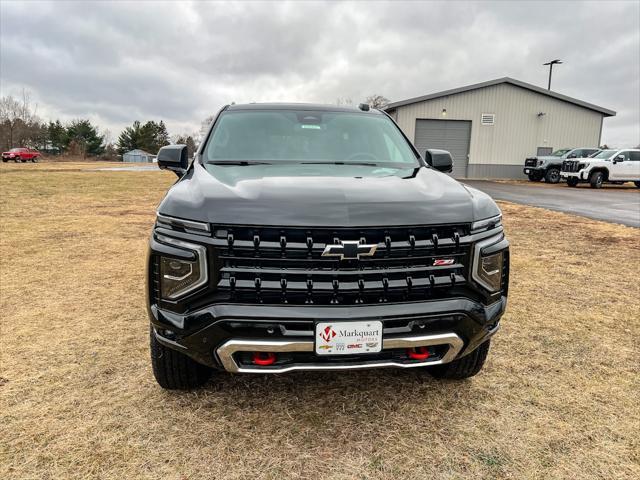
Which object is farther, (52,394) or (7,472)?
(52,394)

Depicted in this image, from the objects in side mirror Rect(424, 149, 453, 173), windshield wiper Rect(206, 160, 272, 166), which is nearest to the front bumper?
windshield wiper Rect(206, 160, 272, 166)

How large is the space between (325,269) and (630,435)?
185 cm

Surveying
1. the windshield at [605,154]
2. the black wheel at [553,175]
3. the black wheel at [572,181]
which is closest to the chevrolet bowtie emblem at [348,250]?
the black wheel at [572,181]

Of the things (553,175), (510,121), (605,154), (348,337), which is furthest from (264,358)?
(510,121)

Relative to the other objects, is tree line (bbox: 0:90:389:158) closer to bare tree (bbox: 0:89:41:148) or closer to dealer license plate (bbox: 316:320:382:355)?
bare tree (bbox: 0:89:41:148)

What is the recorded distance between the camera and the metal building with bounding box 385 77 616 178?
26.8 meters

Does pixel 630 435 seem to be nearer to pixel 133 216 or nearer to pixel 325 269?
pixel 325 269

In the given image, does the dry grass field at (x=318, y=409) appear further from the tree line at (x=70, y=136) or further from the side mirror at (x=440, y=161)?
the tree line at (x=70, y=136)

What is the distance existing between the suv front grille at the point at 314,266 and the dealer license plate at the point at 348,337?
0.12 metres

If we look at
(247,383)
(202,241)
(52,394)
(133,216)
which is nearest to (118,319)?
(52,394)

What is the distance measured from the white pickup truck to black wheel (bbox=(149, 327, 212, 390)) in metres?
22.5

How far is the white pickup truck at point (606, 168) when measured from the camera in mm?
20856

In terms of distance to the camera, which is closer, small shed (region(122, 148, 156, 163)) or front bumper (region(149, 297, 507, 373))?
front bumper (region(149, 297, 507, 373))

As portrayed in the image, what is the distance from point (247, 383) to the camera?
9.36 feet
